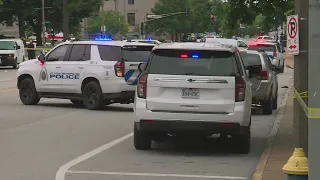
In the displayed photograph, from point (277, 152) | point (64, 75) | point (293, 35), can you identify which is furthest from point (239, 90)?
point (64, 75)

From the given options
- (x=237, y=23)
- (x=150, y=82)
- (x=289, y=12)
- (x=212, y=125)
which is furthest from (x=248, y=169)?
(x=289, y=12)

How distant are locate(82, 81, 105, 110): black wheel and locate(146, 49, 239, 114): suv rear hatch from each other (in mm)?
7119

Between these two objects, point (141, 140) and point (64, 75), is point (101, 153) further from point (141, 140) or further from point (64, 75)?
point (64, 75)

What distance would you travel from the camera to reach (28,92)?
1877 centimetres

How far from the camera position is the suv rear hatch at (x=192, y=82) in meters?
10.3

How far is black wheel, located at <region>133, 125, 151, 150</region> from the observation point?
10.9 m

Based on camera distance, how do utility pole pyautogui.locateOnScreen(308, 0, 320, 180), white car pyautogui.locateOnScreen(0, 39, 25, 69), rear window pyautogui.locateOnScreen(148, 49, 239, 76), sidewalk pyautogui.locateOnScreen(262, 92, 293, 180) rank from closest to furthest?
utility pole pyautogui.locateOnScreen(308, 0, 320, 180) → sidewalk pyautogui.locateOnScreen(262, 92, 293, 180) → rear window pyautogui.locateOnScreen(148, 49, 239, 76) → white car pyautogui.locateOnScreen(0, 39, 25, 69)

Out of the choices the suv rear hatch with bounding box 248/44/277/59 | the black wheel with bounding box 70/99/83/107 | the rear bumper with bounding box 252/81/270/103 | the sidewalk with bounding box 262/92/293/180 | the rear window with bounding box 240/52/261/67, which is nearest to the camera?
the sidewalk with bounding box 262/92/293/180

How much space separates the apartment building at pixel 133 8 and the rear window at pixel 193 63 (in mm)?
109348

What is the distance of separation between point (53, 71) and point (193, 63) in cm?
851

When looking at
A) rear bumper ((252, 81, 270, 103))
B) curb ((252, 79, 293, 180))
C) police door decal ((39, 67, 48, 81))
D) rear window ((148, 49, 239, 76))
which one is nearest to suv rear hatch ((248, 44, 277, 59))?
curb ((252, 79, 293, 180))

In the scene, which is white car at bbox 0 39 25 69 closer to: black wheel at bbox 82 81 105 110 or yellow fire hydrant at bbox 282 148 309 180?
black wheel at bbox 82 81 105 110

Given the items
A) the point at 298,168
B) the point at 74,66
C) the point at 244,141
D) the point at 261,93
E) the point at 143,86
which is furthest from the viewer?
the point at 74,66

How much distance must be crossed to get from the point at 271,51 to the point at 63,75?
2093 cm
